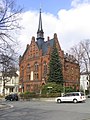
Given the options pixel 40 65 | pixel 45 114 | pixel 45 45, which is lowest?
pixel 45 114

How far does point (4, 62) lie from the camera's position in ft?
89.0

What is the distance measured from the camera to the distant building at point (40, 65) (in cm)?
8281

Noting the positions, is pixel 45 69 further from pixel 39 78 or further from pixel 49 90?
pixel 49 90

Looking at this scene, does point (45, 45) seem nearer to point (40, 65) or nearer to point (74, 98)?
point (40, 65)

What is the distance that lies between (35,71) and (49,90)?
2311cm

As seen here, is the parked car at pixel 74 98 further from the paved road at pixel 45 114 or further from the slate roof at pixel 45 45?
the slate roof at pixel 45 45

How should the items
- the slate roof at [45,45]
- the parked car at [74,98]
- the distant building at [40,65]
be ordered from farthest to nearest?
the slate roof at [45,45]
the distant building at [40,65]
the parked car at [74,98]

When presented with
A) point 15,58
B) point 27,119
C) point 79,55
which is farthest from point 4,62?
point 79,55

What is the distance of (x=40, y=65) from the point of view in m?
83.7

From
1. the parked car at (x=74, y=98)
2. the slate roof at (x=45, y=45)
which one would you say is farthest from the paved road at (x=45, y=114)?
the slate roof at (x=45, y=45)

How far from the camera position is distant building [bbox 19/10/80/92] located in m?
82.8

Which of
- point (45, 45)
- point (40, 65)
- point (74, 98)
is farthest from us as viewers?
point (45, 45)

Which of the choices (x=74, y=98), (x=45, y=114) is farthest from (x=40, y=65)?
(x=45, y=114)

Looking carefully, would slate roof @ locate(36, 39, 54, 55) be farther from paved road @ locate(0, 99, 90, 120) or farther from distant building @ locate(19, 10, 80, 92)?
paved road @ locate(0, 99, 90, 120)
